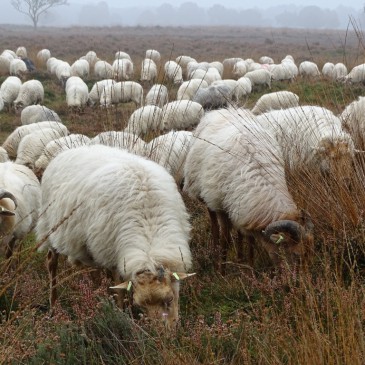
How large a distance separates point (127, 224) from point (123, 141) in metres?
2.47

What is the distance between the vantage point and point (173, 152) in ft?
24.7

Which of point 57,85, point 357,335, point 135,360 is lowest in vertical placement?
point 57,85

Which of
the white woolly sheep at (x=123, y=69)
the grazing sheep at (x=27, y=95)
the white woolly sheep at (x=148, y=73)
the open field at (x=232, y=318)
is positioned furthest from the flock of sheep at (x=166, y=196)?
the grazing sheep at (x=27, y=95)

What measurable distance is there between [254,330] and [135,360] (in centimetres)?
78

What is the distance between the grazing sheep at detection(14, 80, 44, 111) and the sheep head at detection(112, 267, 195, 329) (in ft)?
50.3

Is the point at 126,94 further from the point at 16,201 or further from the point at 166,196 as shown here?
the point at 166,196

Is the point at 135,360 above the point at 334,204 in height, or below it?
below

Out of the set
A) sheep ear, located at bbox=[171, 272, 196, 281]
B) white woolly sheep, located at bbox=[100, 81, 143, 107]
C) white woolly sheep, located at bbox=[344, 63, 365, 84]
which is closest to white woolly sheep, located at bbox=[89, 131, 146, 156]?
white woolly sheep, located at bbox=[100, 81, 143, 107]

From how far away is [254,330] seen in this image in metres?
3.35

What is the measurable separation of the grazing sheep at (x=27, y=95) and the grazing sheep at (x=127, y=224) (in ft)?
45.7

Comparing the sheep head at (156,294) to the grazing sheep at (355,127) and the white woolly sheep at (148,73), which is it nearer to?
the grazing sheep at (355,127)

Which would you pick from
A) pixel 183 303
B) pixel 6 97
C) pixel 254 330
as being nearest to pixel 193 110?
pixel 6 97

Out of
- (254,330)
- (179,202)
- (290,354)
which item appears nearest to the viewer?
(290,354)

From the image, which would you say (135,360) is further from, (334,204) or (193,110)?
(193,110)
